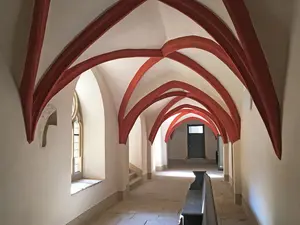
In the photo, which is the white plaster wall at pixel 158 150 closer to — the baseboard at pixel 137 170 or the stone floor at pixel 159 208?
the baseboard at pixel 137 170

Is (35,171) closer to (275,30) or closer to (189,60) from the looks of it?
(275,30)

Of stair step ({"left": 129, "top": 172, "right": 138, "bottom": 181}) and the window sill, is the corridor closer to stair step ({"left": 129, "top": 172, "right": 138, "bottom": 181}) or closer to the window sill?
the window sill

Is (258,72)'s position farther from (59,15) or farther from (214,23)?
(59,15)

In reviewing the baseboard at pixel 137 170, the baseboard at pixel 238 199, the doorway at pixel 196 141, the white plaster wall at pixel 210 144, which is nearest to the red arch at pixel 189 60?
the baseboard at pixel 238 199

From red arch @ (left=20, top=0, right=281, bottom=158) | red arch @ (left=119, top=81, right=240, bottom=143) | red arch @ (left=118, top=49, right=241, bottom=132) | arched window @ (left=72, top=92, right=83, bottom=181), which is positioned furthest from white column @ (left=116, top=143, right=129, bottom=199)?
red arch @ (left=20, top=0, right=281, bottom=158)

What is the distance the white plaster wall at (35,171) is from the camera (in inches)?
132

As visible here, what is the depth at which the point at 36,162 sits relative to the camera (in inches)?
160

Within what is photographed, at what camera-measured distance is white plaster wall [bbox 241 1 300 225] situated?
2.84 m

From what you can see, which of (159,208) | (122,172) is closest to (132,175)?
(122,172)

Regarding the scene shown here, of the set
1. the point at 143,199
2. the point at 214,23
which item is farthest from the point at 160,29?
the point at 143,199

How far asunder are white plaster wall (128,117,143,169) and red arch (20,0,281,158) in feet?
24.4

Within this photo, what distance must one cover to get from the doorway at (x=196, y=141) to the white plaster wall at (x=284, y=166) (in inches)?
603

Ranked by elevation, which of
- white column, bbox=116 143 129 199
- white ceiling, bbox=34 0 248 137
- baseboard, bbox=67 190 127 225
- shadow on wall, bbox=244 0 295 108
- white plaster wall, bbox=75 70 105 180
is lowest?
baseboard, bbox=67 190 127 225

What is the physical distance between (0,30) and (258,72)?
245 cm
